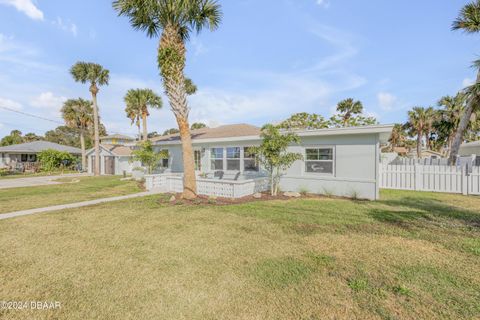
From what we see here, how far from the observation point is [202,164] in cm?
1484

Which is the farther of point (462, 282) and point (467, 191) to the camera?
point (467, 191)

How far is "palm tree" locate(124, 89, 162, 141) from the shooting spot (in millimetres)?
23516

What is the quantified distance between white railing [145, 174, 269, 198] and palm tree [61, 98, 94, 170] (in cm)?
2303

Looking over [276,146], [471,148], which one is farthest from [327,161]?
[471,148]

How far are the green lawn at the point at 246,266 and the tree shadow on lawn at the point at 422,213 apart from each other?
3.5 inches

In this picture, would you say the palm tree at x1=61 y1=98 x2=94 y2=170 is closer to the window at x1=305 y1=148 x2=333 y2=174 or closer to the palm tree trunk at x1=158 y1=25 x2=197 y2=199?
the palm tree trunk at x1=158 y1=25 x2=197 y2=199

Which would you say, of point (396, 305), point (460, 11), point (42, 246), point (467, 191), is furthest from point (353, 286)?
point (460, 11)

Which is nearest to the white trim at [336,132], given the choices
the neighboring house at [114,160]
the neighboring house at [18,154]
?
the neighboring house at [114,160]

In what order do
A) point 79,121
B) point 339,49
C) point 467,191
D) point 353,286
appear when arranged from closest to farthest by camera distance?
point 353,286
point 467,191
point 339,49
point 79,121

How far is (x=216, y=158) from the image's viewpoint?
14344 millimetres

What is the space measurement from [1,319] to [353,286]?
4.49m

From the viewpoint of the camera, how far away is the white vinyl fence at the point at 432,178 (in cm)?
1040

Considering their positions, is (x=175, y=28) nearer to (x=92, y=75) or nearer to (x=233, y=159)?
(x=233, y=159)

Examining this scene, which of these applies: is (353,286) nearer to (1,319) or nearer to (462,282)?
(462,282)
